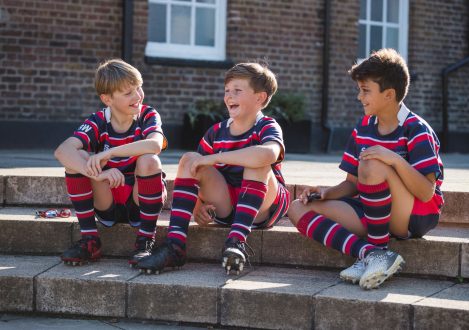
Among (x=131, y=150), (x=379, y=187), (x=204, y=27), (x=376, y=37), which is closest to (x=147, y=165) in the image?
(x=131, y=150)

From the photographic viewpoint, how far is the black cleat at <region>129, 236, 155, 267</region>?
407 centimetres

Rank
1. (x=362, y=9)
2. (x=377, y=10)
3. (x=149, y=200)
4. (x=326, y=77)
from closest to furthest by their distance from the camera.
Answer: (x=149, y=200) < (x=326, y=77) < (x=362, y=9) < (x=377, y=10)

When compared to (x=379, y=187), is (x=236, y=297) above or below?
below

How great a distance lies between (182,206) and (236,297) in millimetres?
599

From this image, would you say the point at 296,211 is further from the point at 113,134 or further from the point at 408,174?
the point at 113,134

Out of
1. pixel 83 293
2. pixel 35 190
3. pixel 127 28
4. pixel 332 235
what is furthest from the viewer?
pixel 127 28

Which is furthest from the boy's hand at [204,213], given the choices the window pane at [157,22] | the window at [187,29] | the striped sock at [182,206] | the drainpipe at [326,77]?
the drainpipe at [326,77]

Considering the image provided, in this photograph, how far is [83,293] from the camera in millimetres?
3893

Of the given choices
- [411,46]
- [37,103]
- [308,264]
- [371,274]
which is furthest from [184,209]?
[411,46]

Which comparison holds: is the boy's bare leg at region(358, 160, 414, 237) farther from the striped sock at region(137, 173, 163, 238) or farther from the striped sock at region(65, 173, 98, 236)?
the striped sock at region(65, 173, 98, 236)

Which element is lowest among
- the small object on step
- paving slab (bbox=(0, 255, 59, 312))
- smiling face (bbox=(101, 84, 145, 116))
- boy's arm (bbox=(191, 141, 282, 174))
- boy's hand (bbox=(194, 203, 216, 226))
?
paving slab (bbox=(0, 255, 59, 312))

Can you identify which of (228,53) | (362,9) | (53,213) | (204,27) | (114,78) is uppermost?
(362,9)

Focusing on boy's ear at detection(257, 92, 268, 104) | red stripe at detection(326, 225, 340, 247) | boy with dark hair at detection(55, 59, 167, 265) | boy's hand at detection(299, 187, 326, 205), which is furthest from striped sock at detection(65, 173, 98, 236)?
red stripe at detection(326, 225, 340, 247)

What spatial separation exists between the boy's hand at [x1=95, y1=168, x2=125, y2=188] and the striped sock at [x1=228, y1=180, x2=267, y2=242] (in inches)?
22.3
